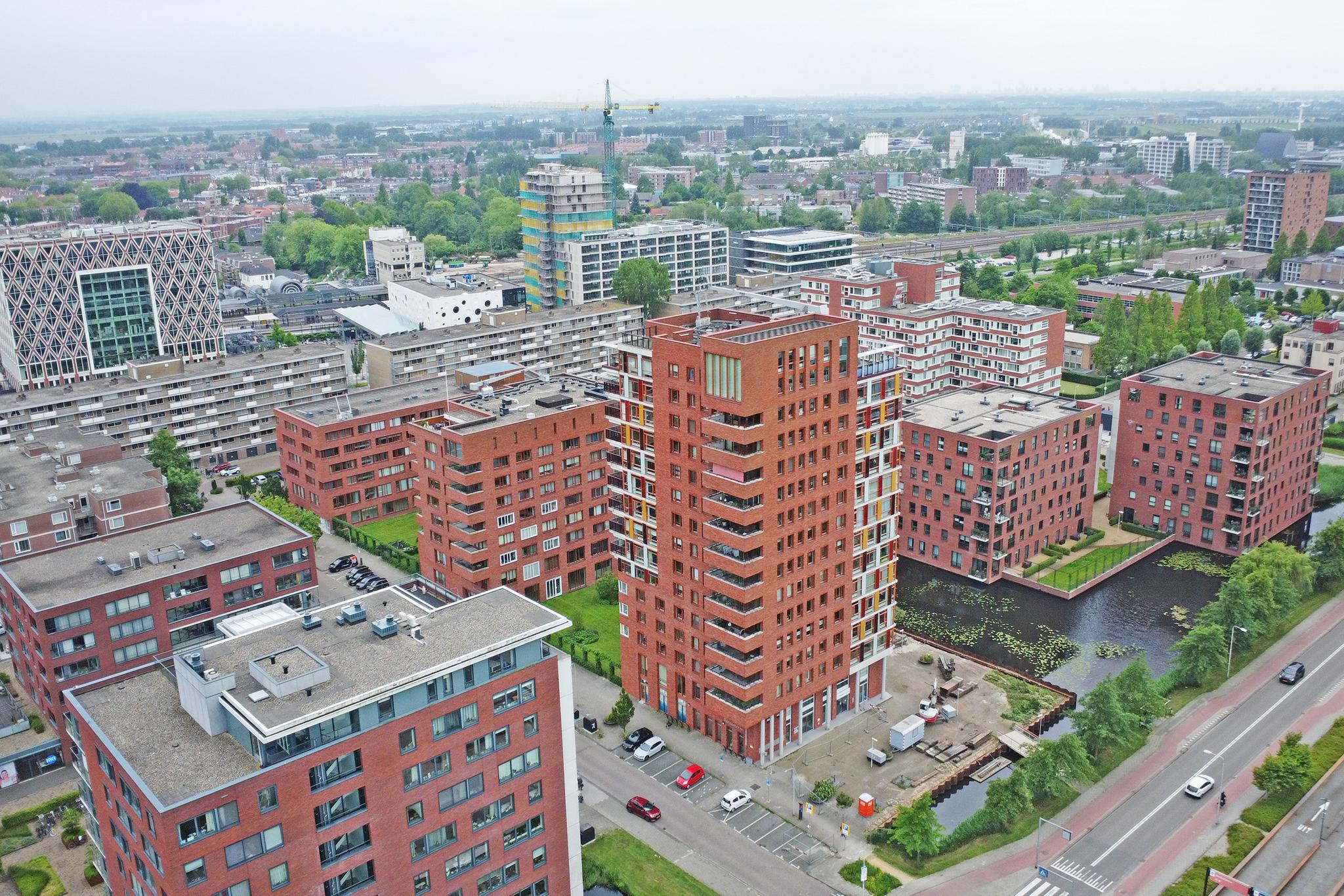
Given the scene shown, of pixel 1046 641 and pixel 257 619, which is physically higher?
pixel 257 619

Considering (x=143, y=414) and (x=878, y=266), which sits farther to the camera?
(x=878, y=266)

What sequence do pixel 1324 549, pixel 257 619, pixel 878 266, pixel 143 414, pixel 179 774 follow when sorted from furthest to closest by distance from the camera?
pixel 878 266 < pixel 143 414 < pixel 1324 549 < pixel 257 619 < pixel 179 774

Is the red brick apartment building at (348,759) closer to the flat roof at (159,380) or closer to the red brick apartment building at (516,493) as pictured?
the red brick apartment building at (516,493)

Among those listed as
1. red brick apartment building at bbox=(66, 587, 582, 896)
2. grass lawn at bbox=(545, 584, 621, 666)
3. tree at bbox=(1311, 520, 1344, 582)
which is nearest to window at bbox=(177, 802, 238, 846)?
red brick apartment building at bbox=(66, 587, 582, 896)

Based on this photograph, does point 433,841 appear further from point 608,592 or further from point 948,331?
point 948,331

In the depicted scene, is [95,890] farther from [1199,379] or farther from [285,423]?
[1199,379]

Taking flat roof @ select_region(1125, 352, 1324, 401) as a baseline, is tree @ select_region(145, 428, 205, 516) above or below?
below

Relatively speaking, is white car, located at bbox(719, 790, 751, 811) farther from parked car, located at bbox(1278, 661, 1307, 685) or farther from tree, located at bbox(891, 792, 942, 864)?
parked car, located at bbox(1278, 661, 1307, 685)

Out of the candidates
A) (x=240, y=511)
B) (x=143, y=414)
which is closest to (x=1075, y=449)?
(x=240, y=511)
